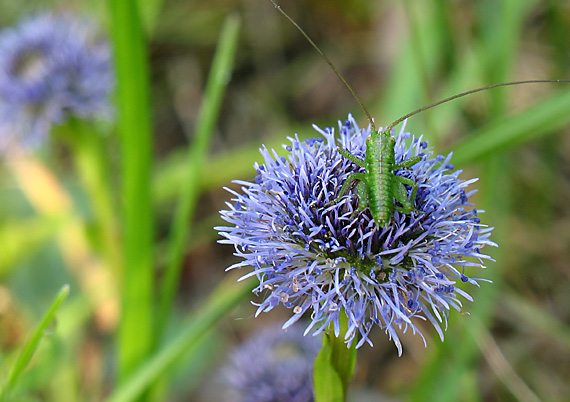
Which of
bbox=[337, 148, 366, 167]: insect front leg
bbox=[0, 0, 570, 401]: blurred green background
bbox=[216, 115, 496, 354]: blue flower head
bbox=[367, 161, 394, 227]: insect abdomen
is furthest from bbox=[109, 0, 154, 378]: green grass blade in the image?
bbox=[367, 161, 394, 227]: insect abdomen

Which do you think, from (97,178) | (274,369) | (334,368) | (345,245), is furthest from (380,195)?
(97,178)

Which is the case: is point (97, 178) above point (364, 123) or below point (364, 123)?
above

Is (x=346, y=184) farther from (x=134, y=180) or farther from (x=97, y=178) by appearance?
(x=97, y=178)

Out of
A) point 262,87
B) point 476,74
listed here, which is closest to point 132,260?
point 476,74

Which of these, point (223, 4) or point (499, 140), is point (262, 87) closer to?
point (223, 4)

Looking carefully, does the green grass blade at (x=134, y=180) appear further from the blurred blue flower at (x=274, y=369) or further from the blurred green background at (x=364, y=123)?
the blurred blue flower at (x=274, y=369)
